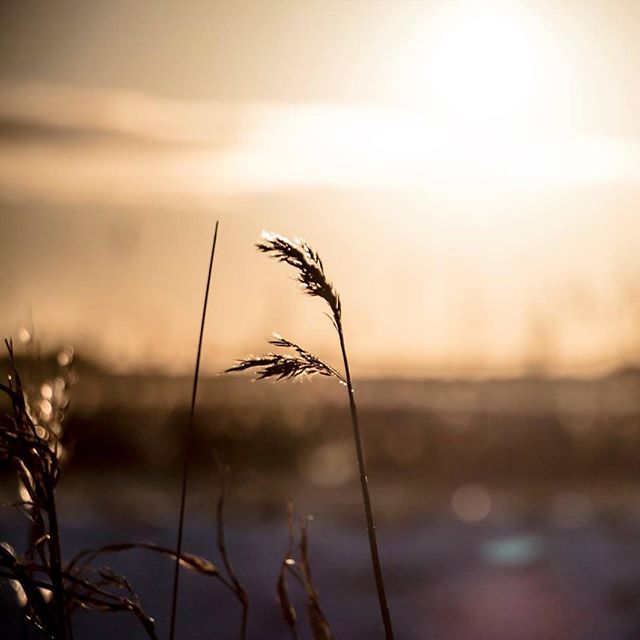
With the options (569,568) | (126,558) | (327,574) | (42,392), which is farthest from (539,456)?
(42,392)

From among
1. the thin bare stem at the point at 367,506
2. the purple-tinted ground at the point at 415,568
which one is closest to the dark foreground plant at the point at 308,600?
the thin bare stem at the point at 367,506

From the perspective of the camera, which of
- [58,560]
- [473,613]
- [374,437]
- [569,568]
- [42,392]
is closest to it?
[58,560]

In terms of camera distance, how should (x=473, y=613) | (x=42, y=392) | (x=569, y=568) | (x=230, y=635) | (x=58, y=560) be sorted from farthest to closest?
1. (x=569, y=568)
2. (x=473, y=613)
3. (x=230, y=635)
4. (x=42, y=392)
5. (x=58, y=560)

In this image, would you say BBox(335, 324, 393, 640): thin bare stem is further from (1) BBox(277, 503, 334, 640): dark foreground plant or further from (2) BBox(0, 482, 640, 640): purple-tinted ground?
(2) BBox(0, 482, 640, 640): purple-tinted ground

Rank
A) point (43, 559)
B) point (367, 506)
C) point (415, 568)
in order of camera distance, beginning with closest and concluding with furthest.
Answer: point (367, 506), point (43, 559), point (415, 568)

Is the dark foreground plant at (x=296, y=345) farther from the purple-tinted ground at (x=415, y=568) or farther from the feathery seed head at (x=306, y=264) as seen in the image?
the purple-tinted ground at (x=415, y=568)

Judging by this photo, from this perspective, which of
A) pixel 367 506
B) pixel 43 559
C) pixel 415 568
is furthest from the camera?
pixel 415 568

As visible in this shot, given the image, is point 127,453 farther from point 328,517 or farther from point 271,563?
point 271,563

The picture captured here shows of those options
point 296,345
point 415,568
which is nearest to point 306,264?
point 296,345

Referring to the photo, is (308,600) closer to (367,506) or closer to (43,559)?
(367,506)

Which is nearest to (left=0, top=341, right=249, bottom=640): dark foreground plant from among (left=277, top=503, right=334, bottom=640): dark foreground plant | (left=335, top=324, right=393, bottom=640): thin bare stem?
(left=277, top=503, right=334, bottom=640): dark foreground plant

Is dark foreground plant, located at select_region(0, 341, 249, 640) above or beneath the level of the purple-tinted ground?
above

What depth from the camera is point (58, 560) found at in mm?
1548

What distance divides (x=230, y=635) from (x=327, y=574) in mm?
1747
